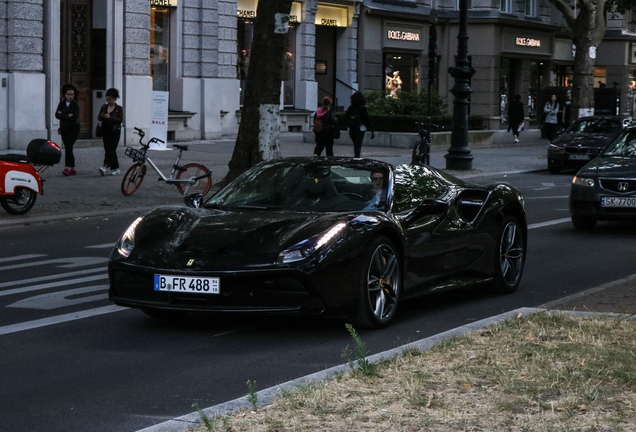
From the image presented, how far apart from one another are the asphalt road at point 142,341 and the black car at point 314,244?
0.24 metres

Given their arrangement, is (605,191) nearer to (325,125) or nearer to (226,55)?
(325,125)

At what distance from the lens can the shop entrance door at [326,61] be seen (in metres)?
39.7

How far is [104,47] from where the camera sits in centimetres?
2803

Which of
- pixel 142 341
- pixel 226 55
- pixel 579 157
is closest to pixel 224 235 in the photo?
pixel 142 341

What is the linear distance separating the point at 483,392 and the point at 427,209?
2994 mm

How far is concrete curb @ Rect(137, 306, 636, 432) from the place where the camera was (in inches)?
192

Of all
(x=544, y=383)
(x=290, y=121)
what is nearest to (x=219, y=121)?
(x=290, y=121)

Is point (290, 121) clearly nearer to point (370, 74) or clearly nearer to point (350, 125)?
point (370, 74)

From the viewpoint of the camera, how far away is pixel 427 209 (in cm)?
819

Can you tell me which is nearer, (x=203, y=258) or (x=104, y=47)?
(x=203, y=258)

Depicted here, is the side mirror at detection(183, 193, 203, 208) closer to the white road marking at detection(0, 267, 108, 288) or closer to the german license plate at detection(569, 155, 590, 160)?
the white road marking at detection(0, 267, 108, 288)

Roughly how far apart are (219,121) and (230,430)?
91.5 ft

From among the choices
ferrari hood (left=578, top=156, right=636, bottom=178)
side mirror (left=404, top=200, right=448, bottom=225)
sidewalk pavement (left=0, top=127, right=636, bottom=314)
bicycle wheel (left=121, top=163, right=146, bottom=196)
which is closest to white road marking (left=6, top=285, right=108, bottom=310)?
side mirror (left=404, top=200, right=448, bottom=225)

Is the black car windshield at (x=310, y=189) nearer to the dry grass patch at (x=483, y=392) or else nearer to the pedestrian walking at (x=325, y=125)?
the dry grass patch at (x=483, y=392)
